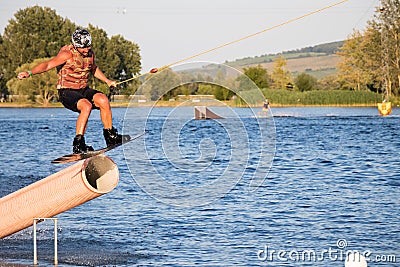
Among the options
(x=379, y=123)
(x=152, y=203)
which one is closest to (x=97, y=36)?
(x=379, y=123)

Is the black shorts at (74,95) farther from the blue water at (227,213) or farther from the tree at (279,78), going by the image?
the tree at (279,78)

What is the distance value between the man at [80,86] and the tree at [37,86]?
307 feet

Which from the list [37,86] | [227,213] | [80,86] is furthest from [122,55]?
[80,86]

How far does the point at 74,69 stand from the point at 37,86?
10057cm

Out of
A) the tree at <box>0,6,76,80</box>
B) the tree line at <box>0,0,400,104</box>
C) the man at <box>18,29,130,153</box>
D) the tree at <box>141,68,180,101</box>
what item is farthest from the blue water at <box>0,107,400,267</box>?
the tree at <box>0,6,76,80</box>

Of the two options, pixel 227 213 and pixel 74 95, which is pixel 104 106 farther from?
pixel 227 213

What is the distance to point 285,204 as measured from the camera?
2203 centimetres

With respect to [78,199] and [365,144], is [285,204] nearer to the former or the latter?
[78,199]

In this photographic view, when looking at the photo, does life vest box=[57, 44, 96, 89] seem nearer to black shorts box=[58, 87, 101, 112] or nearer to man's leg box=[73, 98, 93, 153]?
black shorts box=[58, 87, 101, 112]

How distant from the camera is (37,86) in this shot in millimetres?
109625

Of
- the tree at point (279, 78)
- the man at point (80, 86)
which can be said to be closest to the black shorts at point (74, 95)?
the man at point (80, 86)

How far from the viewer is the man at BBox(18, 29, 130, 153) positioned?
36.4 ft

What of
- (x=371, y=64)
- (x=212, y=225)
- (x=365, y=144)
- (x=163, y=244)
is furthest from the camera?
(x=371, y=64)

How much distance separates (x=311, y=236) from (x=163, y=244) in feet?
10.4
